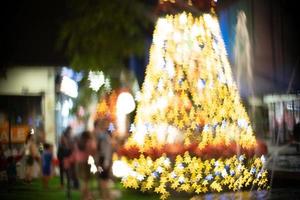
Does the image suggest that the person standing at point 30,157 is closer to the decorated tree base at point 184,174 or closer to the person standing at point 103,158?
the decorated tree base at point 184,174

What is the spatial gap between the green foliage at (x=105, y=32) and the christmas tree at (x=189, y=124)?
0.75 metres

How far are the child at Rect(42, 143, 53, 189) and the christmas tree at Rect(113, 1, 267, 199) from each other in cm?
263

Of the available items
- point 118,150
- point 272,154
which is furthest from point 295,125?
point 118,150

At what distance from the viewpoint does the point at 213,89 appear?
12.1m

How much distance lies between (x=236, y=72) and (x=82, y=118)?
927 centimetres

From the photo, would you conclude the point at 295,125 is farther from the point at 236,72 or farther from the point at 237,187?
the point at 237,187

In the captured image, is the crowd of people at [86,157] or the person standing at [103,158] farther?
the person standing at [103,158]

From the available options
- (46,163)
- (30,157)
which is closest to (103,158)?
(46,163)

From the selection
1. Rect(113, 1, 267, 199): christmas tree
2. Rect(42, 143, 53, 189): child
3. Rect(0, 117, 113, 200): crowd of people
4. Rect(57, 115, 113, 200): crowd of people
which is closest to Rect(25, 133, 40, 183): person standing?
Rect(42, 143, 53, 189): child

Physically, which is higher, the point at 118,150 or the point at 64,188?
the point at 118,150

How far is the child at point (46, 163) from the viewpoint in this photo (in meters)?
13.9

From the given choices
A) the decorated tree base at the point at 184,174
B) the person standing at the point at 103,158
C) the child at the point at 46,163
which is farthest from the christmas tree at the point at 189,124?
the child at the point at 46,163

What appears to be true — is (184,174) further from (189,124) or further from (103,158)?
(103,158)

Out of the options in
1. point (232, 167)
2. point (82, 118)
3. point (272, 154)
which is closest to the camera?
point (232, 167)
